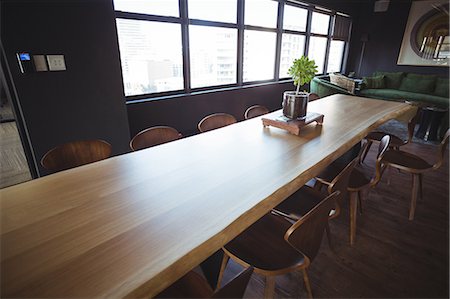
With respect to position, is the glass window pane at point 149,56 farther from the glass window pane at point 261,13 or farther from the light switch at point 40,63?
the glass window pane at point 261,13

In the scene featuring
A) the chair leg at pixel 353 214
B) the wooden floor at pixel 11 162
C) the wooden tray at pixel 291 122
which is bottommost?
the wooden floor at pixel 11 162

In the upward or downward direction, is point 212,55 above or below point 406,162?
above

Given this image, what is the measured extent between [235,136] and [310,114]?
0.71 metres

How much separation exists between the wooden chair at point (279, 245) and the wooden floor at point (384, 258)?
298mm

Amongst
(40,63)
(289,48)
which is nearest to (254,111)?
(40,63)

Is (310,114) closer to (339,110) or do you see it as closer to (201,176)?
(339,110)

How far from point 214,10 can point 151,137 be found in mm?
2664

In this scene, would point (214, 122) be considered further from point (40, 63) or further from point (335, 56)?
point (335, 56)

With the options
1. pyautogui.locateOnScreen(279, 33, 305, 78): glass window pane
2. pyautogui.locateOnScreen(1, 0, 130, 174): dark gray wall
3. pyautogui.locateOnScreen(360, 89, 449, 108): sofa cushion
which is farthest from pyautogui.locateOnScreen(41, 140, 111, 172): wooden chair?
pyautogui.locateOnScreen(360, 89, 449, 108): sofa cushion

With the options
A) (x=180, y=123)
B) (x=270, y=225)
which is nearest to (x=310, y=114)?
(x=270, y=225)

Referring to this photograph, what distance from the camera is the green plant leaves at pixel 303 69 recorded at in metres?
1.72

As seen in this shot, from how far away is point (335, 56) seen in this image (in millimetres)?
7020

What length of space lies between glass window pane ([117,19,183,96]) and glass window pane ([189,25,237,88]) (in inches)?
10.3

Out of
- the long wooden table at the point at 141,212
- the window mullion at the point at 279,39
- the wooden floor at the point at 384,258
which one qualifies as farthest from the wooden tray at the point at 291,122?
the window mullion at the point at 279,39
